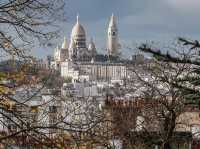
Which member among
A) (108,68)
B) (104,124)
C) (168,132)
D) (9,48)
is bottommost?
(108,68)

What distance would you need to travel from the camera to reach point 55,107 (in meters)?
7.87

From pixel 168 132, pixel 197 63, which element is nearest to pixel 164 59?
pixel 197 63

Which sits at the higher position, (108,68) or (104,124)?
(104,124)

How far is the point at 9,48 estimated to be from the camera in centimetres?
691

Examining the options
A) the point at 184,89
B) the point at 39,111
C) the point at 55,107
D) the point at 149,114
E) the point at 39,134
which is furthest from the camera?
the point at 149,114

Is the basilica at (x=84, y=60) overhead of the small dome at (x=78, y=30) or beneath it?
beneath

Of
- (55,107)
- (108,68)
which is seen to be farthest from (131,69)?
Result: (108,68)

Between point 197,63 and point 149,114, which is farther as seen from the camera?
point 149,114

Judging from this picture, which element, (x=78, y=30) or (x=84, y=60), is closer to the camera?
(x=78, y=30)

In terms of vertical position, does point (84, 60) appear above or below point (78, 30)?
below

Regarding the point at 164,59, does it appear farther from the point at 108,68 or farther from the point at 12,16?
the point at 108,68

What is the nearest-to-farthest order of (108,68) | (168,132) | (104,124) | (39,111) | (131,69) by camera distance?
(39,111) → (104,124) → (168,132) → (131,69) → (108,68)

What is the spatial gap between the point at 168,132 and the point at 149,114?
201 cm

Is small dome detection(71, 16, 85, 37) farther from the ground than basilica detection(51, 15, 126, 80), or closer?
farther from the ground
